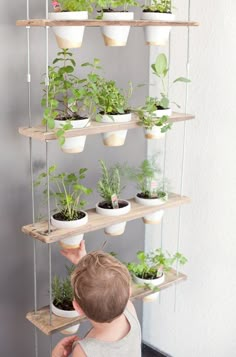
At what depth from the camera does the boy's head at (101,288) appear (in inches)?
60.9

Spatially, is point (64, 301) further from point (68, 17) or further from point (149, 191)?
point (68, 17)

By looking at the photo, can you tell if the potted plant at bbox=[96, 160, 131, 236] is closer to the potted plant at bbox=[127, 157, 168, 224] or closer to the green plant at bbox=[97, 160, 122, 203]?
the green plant at bbox=[97, 160, 122, 203]

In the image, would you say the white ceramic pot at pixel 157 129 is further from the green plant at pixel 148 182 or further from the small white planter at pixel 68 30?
the small white planter at pixel 68 30

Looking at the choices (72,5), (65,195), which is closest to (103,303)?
(65,195)

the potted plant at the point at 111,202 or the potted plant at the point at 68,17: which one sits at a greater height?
the potted plant at the point at 68,17

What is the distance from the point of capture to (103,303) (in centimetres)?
155

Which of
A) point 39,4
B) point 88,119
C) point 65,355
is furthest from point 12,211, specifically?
point 39,4

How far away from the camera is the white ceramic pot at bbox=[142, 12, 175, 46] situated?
2.04 metres

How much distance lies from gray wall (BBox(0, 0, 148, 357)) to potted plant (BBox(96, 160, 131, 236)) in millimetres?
162

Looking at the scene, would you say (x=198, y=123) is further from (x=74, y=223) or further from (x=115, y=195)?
(x=74, y=223)

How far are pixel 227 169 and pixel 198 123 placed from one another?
0.83ft

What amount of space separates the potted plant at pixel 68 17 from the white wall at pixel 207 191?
697 millimetres

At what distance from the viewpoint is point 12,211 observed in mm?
2088

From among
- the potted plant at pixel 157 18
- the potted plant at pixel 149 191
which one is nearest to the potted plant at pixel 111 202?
the potted plant at pixel 149 191
